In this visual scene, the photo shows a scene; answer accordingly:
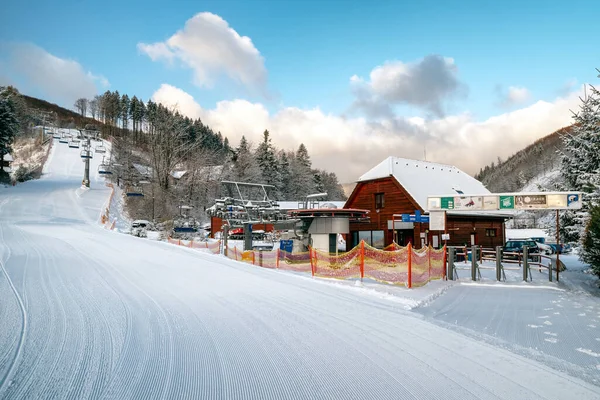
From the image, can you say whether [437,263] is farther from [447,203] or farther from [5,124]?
[5,124]

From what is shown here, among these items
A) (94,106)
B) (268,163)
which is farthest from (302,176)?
(94,106)

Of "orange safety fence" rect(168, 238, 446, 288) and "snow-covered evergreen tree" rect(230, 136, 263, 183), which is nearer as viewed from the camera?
"orange safety fence" rect(168, 238, 446, 288)

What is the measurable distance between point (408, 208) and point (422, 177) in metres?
4.99

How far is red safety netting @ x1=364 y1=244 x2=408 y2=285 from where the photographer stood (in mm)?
12656

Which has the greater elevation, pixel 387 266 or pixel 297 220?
pixel 297 220

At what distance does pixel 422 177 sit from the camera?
34844 mm

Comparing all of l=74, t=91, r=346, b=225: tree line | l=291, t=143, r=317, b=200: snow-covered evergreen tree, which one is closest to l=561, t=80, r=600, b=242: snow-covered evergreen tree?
l=74, t=91, r=346, b=225: tree line

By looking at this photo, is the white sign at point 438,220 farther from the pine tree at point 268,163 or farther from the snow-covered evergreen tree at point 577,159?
the pine tree at point 268,163

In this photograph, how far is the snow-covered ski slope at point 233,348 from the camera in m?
3.95

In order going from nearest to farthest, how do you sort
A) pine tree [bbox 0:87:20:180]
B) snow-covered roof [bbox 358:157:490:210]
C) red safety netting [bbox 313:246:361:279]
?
red safety netting [bbox 313:246:361:279]
snow-covered roof [bbox 358:157:490:210]
pine tree [bbox 0:87:20:180]

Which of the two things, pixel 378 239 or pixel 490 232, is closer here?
pixel 378 239

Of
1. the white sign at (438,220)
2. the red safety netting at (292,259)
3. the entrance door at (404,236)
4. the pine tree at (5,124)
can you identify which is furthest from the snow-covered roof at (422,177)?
the pine tree at (5,124)

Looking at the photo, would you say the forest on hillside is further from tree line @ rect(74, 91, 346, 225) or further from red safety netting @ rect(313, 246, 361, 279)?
red safety netting @ rect(313, 246, 361, 279)

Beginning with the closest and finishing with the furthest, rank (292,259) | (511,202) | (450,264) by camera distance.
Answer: (450,264) < (511,202) < (292,259)
